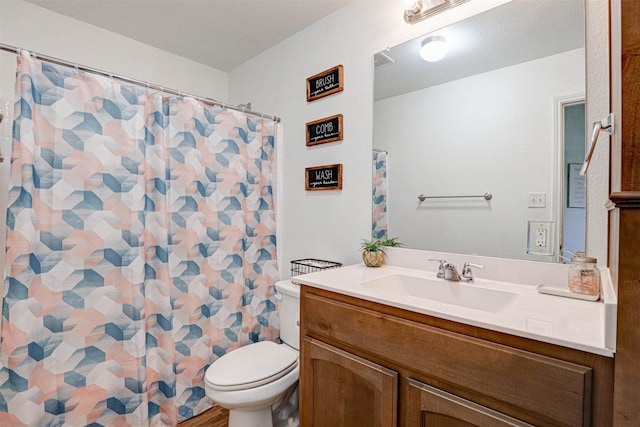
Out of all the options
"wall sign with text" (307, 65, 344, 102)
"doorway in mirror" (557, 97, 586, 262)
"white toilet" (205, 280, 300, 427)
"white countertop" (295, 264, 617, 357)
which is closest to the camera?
"white countertop" (295, 264, 617, 357)

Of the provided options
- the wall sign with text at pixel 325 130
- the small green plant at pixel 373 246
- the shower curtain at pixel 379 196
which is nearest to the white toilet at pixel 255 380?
the small green plant at pixel 373 246

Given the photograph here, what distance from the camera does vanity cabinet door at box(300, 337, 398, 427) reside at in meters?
1.02

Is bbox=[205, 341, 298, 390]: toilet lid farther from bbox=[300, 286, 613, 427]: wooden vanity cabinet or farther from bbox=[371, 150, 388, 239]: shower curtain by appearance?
bbox=[371, 150, 388, 239]: shower curtain

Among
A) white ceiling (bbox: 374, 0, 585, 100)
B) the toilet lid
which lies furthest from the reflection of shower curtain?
the toilet lid

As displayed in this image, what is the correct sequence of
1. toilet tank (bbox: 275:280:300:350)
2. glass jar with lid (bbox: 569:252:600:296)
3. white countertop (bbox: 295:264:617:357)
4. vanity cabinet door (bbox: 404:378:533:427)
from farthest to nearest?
1. toilet tank (bbox: 275:280:300:350)
2. glass jar with lid (bbox: 569:252:600:296)
3. vanity cabinet door (bbox: 404:378:533:427)
4. white countertop (bbox: 295:264:617:357)

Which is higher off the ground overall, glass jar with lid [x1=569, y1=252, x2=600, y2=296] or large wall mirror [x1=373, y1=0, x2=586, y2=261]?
large wall mirror [x1=373, y1=0, x2=586, y2=261]

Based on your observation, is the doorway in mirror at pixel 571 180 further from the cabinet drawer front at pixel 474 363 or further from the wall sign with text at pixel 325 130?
the wall sign with text at pixel 325 130

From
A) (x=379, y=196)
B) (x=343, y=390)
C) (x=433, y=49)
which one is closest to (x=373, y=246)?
(x=379, y=196)

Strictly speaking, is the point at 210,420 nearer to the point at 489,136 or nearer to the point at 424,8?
the point at 489,136

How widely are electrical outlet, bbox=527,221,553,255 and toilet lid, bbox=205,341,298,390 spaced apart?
1.22m

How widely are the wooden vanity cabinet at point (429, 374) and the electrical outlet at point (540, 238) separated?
58 cm

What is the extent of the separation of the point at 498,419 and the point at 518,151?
3.24 feet

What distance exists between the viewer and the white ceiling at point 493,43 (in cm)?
116

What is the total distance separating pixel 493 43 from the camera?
4.36ft
